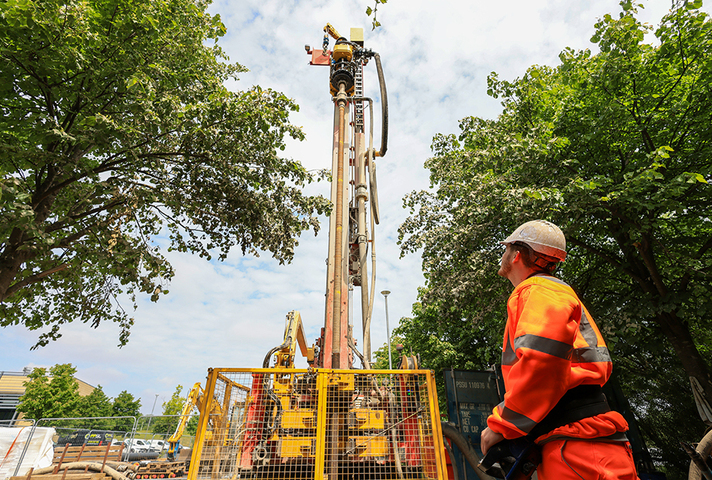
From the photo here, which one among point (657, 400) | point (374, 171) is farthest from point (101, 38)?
point (657, 400)

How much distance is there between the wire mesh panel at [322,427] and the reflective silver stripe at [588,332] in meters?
3.65

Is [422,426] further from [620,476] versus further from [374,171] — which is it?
[374,171]

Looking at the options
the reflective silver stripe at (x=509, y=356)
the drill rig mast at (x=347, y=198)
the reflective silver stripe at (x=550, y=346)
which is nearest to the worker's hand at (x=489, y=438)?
the reflective silver stripe at (x=509, y=356)

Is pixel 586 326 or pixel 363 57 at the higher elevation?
pixel 363 57

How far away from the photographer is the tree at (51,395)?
1227 inches

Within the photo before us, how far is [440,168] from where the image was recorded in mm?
13172

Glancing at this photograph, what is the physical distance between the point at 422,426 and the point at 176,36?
10158 millimetres

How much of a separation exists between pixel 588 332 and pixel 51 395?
43.3 metres

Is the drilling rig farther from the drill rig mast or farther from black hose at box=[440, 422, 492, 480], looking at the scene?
black hose at box=[440, 422, 492, 480]

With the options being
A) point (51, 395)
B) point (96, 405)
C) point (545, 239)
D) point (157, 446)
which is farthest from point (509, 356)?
point (96, 405)

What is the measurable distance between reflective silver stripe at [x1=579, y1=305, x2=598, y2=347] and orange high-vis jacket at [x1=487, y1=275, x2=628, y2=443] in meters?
0.05

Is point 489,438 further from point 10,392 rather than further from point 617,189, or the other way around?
point 10,392

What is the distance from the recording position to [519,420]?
5.57ft

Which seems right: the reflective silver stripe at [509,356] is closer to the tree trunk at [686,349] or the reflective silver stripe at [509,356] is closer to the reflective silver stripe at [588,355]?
the reflective silver stripe at [588,355]
